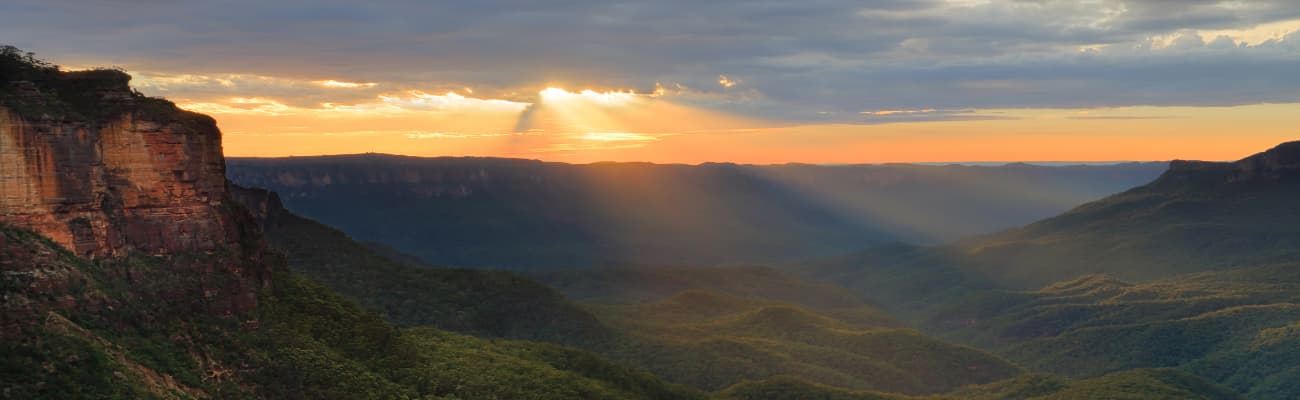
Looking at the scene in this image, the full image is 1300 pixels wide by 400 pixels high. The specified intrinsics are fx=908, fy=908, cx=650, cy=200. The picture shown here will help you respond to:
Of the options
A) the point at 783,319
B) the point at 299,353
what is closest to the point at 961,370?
the point at 783,319

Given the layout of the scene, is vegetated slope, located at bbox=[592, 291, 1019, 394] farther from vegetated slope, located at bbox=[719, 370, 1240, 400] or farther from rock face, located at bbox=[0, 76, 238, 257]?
rock face, located at bbox=[0, 76, 238, 257]

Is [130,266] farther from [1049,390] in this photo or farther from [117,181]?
[1049,390]

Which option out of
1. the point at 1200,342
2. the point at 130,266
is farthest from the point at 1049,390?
the point at 130,266

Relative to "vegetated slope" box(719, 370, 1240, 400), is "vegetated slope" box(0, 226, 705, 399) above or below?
above

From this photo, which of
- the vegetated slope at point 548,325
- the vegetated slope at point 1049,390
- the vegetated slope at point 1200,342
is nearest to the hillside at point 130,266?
the vegetated slope at point 1049,390

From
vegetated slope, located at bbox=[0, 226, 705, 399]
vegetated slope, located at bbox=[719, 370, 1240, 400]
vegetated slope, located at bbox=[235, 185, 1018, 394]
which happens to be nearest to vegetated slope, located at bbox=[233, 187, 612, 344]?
vegetated slope, located at bbox=[235, 185, 1018, 394]

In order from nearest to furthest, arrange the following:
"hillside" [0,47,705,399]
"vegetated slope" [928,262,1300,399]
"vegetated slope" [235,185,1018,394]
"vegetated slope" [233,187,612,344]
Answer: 1. "hillside" [0,47,705,399]
2. "vegetated slope" [233,187,612,344]
3. "vegetated slope" [235,185,1018,394]
4. "vegetated slope" [928,262,1300,399]

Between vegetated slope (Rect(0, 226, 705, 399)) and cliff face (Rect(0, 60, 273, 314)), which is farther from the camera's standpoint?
cliff face (Rect(0, 60, 273, 314))
